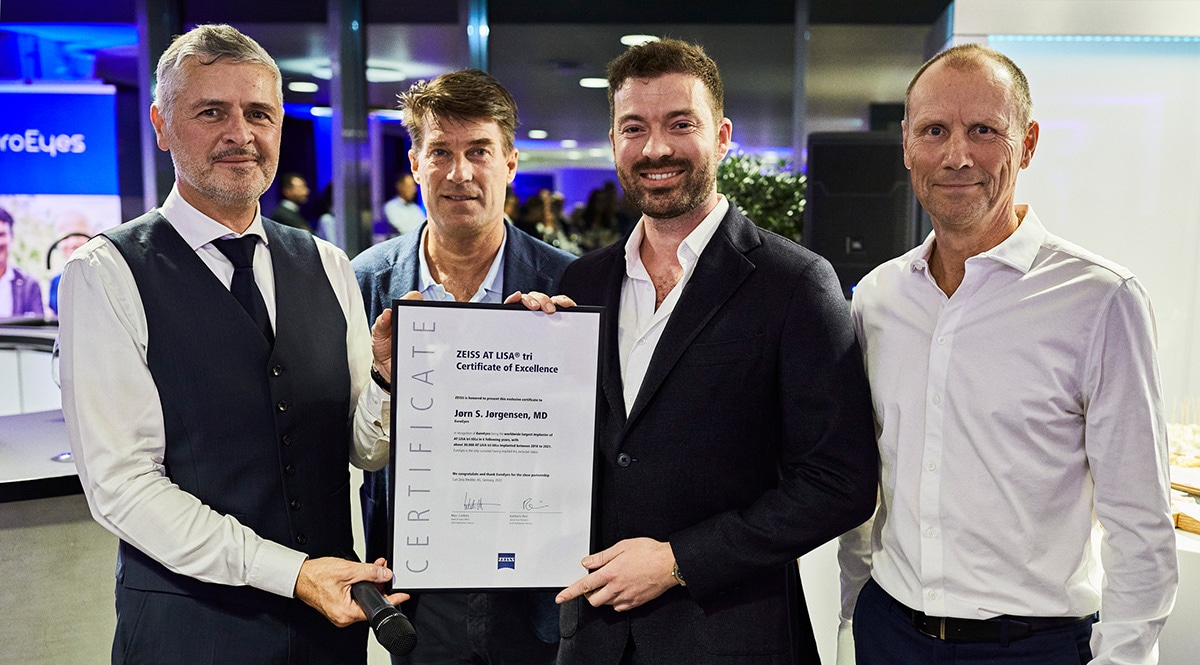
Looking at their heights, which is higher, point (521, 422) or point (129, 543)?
point (521, 422)

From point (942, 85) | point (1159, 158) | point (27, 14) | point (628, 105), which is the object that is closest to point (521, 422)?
point (628, 105)

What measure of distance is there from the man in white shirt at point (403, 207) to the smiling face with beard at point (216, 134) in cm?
597

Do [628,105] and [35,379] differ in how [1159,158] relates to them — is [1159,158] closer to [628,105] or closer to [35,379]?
[628,105]

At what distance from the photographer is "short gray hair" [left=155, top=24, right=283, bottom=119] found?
1765 millimetres

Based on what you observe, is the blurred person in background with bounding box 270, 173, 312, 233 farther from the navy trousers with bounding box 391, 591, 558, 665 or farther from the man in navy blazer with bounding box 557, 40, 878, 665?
the man in navy blazer with bounding box 557, 40, 878, 665

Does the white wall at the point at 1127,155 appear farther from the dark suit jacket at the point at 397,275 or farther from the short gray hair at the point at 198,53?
the short gray hair at the point at 198,53

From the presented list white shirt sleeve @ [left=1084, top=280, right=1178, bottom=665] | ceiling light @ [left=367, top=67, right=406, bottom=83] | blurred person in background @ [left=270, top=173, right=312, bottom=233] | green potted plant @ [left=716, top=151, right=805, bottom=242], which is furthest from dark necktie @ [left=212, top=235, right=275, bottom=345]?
ceiling light @ [left=367, top=67, right=406, bottom=83]

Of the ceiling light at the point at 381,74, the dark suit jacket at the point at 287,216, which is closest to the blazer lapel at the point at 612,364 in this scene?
the dark suit jacket at the point at 287,216

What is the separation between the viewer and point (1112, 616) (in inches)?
60.6

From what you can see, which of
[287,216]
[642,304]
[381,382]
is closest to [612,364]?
[642,304]

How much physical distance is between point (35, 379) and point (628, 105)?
16.4 feet

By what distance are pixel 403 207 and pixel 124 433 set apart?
6.31 metres

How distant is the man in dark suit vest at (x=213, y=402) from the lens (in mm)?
1635
